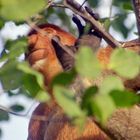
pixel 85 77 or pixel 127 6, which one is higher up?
pixel 85 77

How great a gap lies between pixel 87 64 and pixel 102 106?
0.07 meters

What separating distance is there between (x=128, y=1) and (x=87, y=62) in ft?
4.50

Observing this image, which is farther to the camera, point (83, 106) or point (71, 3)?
point (71, 3)

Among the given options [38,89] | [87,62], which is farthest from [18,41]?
[87,62]

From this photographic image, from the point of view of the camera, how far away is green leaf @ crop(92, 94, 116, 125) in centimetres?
74

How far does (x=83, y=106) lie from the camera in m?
0.76

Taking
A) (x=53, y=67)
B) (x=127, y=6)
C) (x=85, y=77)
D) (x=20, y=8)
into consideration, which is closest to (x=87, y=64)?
(x=85, y=77)

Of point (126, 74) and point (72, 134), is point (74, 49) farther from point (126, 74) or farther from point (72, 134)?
point (126, 74)

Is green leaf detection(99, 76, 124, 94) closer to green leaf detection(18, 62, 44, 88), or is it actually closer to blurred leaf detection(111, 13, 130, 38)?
green leaf detection(18, 62, 44, 88)

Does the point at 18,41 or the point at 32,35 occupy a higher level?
the point at 18,41

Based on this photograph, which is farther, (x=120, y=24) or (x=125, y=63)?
(x=120, y=24)

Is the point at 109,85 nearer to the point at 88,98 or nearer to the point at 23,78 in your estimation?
the point at 88,98

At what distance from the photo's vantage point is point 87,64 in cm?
75

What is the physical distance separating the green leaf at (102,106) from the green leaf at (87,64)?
4cm
